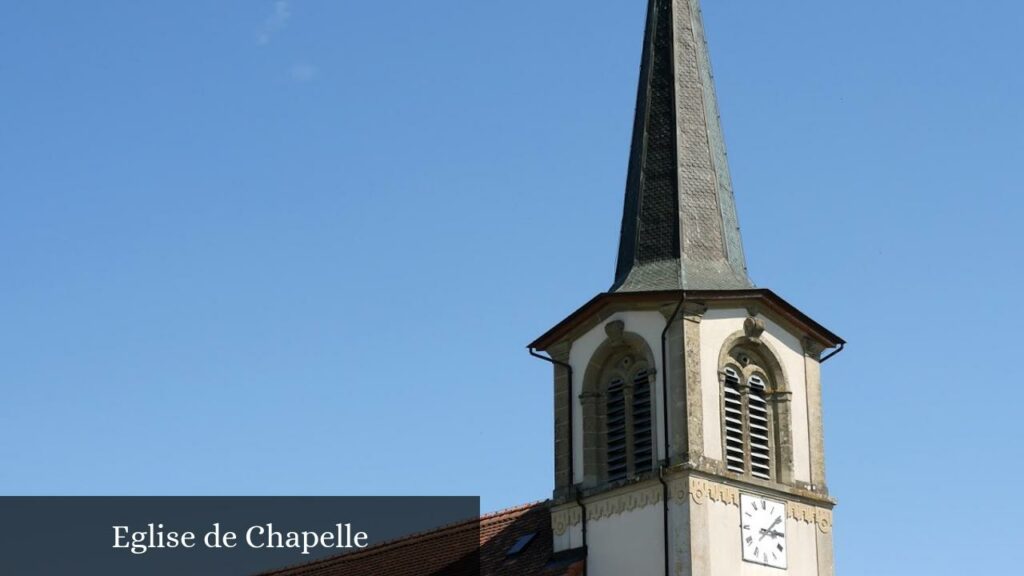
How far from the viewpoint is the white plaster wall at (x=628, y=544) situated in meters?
34.8

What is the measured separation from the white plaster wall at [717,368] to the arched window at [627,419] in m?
1.01

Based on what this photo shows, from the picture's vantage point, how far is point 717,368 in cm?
3594

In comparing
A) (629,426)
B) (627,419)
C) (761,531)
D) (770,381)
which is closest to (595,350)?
(627,419)

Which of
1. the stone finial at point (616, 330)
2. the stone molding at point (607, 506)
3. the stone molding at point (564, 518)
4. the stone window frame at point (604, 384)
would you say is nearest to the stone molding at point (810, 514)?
the stone molding at point (607, 506)

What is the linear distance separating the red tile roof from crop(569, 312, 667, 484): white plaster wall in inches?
64.1

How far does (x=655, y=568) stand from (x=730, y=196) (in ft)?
26.0

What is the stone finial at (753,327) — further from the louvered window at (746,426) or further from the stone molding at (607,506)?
the stone molding at (607,506)

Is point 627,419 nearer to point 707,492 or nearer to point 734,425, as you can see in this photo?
point 734,425

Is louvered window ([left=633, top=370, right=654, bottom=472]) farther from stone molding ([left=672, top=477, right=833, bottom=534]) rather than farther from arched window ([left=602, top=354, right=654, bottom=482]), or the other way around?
stone molding ([left=672, top=477, right=833, bottom=534])

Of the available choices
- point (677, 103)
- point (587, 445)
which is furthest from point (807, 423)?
point (677, 103)

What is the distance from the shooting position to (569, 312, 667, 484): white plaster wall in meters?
35.8

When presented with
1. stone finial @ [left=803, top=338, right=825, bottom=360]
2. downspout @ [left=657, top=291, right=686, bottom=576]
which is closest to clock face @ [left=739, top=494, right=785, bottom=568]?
downspout @ [left=657, top=291, right=686, bottom=576]

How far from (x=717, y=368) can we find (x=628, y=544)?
336cm

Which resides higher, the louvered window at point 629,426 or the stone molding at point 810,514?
the louvered window at point 629,426
